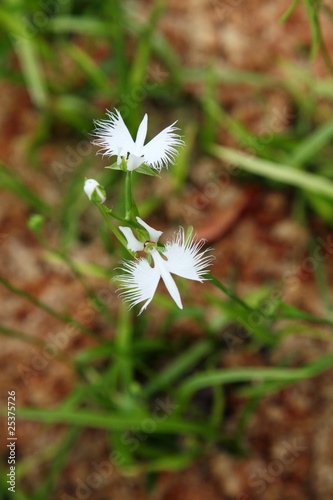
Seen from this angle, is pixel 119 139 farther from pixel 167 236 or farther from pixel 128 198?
pixel 167 236

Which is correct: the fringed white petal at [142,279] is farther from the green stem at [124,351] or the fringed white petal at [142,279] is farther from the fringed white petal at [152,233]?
the green stem at [124,351]

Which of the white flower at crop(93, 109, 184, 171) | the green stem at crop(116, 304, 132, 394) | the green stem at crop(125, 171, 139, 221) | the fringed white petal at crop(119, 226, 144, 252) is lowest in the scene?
the fringed white petal at crop(119, 226, 144, 252)

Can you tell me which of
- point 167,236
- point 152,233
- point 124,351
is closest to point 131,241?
point 152,233

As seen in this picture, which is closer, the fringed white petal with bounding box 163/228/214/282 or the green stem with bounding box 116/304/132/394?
the fringed white petal with bounding box 163/228/214/282

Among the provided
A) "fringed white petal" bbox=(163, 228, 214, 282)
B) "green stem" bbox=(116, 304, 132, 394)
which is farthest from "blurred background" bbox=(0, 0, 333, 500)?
"fringed white petal" bbox=(163, 228, 214, 282)

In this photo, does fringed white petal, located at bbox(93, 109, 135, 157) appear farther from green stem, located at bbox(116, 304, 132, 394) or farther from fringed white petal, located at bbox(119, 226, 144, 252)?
green stem, located at bbox(116, 304, 132, 394)

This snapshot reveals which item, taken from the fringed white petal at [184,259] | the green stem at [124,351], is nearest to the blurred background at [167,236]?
the green stem at [124,351]
